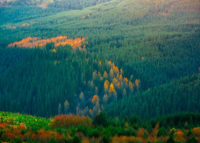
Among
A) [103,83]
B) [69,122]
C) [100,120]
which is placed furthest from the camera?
[103,83]

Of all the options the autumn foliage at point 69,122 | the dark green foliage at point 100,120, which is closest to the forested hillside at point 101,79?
the autumn foliage at point 69,122

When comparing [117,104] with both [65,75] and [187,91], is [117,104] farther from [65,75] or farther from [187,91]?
[65,75]

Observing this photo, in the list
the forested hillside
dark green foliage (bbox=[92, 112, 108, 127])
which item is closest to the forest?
the forested hillside

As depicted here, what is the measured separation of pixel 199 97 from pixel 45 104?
70070mm

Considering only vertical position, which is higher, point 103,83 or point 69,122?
point 69,122

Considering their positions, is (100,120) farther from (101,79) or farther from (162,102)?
(101,79)

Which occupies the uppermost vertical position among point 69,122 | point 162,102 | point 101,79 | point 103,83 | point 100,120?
point 100,120

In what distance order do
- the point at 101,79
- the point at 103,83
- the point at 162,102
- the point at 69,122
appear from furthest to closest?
the point at 101,79 < the point at 103,83 < the point at 162,102 < the point at 69,122

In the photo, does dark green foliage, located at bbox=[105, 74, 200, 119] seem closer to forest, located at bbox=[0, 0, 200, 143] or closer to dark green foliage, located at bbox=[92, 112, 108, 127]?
forest, located at bbox=[0, 0, 200, 143]

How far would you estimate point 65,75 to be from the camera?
153 metres

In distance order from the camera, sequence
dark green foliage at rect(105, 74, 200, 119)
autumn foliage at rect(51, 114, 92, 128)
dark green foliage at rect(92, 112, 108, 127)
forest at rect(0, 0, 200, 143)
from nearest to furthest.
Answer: dark green foliage at rect(92, 112, 108, 127)
autumn foliage at rect(51, 114, 92, 128)
forest at rect(0, 0, 200, 143)
dark green foliage at rect(105, 74, 200, 119)

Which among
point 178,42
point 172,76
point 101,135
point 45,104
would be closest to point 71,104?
point 45,104

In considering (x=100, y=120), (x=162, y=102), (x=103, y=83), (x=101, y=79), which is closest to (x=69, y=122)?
(x=100, y=120)

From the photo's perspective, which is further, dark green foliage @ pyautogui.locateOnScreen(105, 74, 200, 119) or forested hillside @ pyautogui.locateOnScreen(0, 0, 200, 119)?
forested hillside @ pyautogui.locateOnScreen(0, 0, 200, 119)
